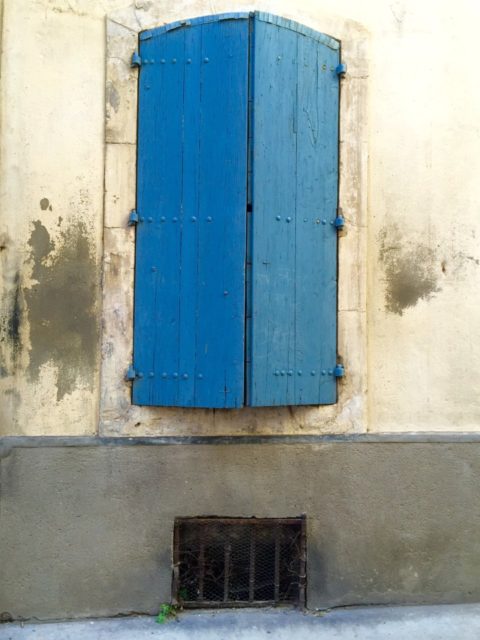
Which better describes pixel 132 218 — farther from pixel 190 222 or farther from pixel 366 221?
pixel 366 221

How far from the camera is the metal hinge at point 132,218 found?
3.80m

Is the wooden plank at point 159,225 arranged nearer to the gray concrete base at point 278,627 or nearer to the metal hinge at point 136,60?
the metal hinge at point 136,60

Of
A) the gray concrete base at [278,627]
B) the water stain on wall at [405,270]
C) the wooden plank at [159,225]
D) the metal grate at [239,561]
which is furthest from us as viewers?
the water stain on wall at [405,270]

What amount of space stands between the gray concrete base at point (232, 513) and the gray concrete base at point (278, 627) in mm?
73

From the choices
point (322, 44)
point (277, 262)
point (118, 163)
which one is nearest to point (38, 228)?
point (118, 163)

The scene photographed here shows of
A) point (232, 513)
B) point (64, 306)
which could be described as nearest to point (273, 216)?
point (64, 306)

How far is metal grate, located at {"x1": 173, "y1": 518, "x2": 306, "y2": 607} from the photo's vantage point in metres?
3.92

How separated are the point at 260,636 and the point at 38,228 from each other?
258 cm

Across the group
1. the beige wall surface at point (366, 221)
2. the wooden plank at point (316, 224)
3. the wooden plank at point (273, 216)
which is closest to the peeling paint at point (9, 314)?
the beige wall surface at point (366, 221)

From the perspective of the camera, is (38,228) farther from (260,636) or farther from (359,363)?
(260,636)

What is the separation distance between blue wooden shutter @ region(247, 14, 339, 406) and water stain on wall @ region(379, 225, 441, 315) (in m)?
0.36

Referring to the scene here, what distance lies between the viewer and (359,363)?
4.01m

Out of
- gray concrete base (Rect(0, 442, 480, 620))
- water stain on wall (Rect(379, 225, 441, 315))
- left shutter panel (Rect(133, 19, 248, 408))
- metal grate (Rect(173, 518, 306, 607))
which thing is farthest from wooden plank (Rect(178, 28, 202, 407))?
water stain on wall (Rect(379, 225, 441, 315))

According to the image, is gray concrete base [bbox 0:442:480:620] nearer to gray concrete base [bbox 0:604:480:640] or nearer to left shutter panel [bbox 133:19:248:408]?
gray concrete base [bbox 0:604:480:640]
